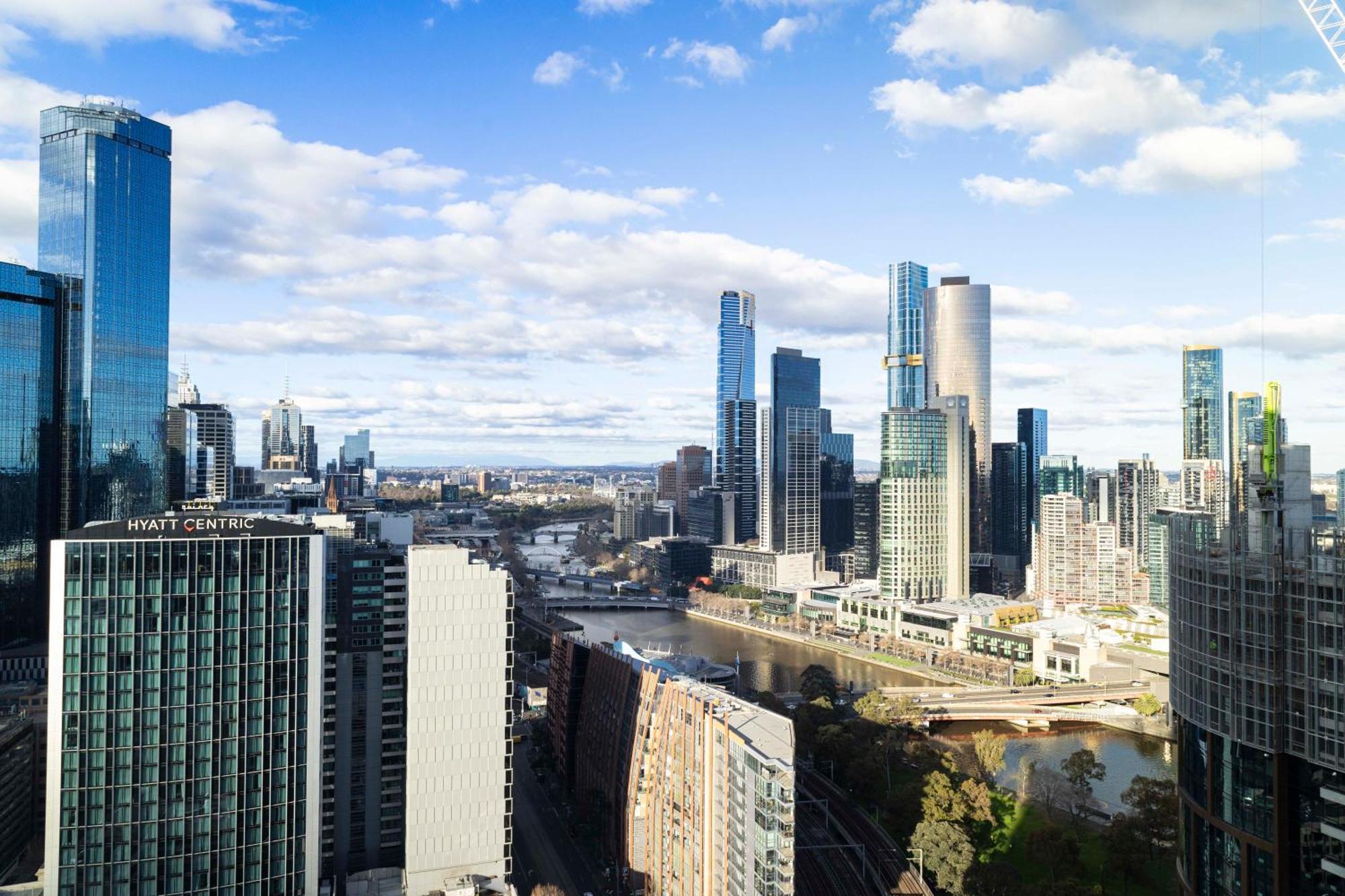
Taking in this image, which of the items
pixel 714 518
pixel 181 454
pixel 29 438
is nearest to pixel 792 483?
pixel 714 518

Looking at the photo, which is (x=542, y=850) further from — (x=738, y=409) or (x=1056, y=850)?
(x=738, y=409)

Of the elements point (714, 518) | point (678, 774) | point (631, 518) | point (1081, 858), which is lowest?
point (1081, 858)

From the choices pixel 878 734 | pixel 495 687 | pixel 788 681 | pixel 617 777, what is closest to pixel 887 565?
pixel 788 681

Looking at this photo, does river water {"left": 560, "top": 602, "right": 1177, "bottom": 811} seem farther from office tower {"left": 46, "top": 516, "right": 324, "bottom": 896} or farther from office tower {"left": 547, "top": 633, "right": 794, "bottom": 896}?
office tower {"left": 46, "top": 516, "right": 324, "bottom": 896}

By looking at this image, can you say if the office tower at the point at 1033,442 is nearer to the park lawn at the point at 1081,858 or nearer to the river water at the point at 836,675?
the river water at the point at 836,675

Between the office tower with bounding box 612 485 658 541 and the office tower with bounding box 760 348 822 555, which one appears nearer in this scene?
the office tower with bounding box 760 348 822 555

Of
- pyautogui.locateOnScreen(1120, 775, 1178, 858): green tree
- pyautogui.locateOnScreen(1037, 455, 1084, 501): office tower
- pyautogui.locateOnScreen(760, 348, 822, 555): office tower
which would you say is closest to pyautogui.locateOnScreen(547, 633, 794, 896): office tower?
pyautogui.locateOnScreen(1120, 775, 1178, 858): green tree

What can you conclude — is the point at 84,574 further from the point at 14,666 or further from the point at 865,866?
the point at 14,666

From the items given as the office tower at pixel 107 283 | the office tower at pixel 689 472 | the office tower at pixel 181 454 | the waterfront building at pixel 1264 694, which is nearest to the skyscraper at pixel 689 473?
the office tower at pixel 689 472
